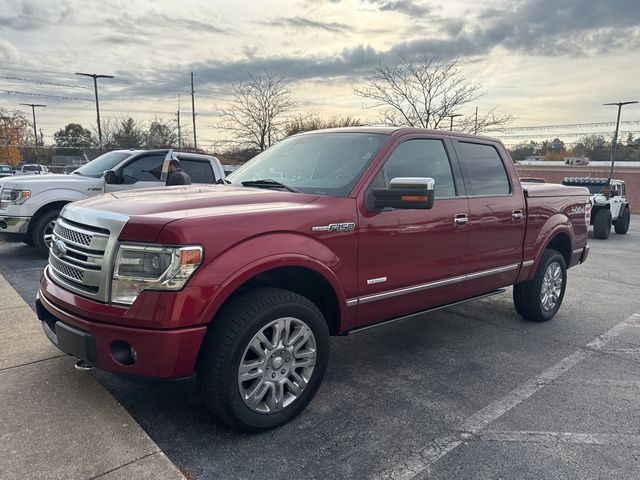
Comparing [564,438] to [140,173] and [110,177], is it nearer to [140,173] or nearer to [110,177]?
[110,177]

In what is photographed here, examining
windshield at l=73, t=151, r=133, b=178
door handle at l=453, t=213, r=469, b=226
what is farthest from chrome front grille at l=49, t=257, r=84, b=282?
windshield at l=73, t=151, r=133, b=178

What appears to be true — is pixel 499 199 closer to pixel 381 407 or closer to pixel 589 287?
pixel 381 407

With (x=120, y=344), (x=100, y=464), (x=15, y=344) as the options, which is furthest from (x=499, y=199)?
(x=15, y=344)

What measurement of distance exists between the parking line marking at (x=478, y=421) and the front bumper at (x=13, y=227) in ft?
23.7

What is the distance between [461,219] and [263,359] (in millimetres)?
2124

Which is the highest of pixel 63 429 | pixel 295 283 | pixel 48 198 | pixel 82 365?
pixel 48 198

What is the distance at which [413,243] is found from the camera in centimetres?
371

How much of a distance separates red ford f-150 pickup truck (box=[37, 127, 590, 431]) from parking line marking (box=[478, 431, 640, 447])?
111cm

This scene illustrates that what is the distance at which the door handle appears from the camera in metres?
4.05

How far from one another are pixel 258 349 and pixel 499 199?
2859 millimetres

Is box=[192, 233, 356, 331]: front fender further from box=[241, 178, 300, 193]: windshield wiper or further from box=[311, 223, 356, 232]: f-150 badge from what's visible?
box=[241, 178, 300, 193]: windshield wiper

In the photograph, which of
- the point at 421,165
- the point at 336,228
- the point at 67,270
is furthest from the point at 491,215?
the point at 67,270

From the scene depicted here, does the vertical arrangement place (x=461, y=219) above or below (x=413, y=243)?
above

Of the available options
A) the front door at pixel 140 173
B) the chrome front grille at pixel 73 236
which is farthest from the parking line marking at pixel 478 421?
the front door at pixel 140 173
